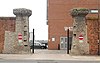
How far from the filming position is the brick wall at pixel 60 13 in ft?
197

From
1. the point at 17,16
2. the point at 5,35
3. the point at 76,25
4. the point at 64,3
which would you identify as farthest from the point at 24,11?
the point at 64,3

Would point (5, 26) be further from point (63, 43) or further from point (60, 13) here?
point (60, 13)

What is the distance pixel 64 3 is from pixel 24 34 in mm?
24466

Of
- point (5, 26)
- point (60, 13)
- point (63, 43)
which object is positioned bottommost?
point (63, 43)

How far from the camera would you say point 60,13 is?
60.7 meters

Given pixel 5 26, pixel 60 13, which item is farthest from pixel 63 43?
pixel 5 26

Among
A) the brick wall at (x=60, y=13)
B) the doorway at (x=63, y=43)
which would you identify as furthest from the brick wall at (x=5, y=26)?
the brick wall at (x=60, y=13)

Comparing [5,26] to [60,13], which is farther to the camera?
[60,13]

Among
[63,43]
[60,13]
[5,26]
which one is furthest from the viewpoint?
[60,13]

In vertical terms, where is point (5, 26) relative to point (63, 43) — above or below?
above

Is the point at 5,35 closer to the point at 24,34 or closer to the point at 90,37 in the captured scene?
the point at 24,34

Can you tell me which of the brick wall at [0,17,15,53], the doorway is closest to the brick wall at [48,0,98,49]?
the doorway

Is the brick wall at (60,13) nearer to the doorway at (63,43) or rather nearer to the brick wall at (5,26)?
the doorway at (63,43)

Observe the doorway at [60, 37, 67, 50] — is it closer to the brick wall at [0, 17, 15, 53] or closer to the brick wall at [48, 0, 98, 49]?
the brick wall at [48, 0, 98, 49]
